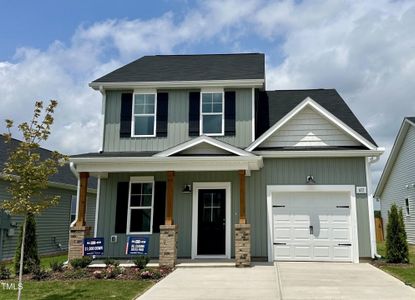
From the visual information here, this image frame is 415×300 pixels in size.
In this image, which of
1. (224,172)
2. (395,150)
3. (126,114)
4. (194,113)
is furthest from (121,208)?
(395,150)

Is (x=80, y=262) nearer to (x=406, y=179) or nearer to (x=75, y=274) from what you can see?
→ (x=75, y=274)

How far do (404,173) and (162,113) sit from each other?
49.4ft

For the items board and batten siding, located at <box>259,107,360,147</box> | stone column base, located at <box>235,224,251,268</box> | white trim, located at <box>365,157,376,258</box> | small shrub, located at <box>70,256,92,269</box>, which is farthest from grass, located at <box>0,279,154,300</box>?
white trim, located at <box>365,157,376,258</box>

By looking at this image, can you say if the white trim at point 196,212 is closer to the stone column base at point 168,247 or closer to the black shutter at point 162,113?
the stone column base at point 168,247

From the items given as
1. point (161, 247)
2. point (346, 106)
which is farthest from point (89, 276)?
point (346, 106)

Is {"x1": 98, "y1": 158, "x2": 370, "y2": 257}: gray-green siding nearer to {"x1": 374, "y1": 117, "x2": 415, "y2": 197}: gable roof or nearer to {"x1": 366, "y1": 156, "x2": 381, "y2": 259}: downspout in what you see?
{"x1": 366, "y1": 156, "x2": 381, "y2": 259}: downspout

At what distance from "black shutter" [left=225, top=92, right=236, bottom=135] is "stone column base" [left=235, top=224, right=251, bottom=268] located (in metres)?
3.75

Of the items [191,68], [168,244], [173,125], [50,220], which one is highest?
[191,68]

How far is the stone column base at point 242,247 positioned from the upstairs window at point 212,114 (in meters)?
3.79

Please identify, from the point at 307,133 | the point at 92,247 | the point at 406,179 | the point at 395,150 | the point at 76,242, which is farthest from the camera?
the point at 395,150

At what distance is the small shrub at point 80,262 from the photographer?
1171 cm

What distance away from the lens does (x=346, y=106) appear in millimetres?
16172

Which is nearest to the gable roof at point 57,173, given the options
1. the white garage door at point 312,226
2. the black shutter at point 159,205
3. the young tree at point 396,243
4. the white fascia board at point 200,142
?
the black shutter at point 159,205

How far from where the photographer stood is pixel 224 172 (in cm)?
1395
